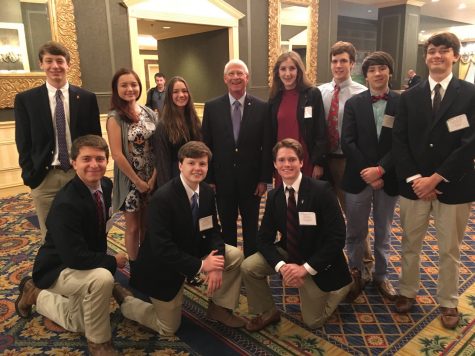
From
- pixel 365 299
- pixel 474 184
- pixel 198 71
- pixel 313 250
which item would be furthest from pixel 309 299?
pixel 198 71

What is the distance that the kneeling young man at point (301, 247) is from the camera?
2.06m

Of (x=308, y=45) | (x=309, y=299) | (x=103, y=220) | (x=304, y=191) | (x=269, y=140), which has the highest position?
(x=308, y=45)

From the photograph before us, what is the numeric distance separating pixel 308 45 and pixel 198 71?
8.06 ft

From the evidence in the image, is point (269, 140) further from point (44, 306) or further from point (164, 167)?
point (44, 306)

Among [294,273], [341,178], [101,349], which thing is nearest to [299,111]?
[341,178]

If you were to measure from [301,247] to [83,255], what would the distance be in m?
1.16

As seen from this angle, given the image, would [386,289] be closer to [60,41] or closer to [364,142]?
[364,142]

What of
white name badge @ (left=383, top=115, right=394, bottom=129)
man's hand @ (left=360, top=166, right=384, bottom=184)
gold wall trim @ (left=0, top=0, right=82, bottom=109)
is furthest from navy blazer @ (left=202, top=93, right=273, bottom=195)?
gold wall trim @ (left=0, top=0, right=82, bottom=109)

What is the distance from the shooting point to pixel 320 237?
212cm

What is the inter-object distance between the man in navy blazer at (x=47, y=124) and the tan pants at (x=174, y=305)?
0.95 metres

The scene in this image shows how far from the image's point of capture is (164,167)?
8.10 ft

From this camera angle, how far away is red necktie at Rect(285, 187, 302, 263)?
2135mm

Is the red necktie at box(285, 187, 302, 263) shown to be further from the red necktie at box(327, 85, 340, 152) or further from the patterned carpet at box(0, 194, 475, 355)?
the red necktie at box(327, 85, 340, 152)

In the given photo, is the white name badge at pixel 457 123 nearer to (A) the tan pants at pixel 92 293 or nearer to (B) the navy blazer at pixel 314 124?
(B) the navy blazer at pixel 314 124
